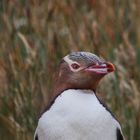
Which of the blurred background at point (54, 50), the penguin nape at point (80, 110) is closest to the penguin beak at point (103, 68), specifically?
the penguin nape at point (80, 110)

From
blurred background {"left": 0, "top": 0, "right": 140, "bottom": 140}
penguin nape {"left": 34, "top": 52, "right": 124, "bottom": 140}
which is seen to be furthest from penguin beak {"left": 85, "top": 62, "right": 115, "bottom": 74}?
blurred background {"left": 0, "top": 0, "right": 140, "bottom": 140}

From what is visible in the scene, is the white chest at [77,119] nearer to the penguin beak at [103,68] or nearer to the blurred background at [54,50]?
the penguin beak at [103,68]

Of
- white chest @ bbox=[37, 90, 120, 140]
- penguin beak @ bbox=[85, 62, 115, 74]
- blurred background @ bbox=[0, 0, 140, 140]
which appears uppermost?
penguin beak @ bbox=[85, 62, 115, 74]

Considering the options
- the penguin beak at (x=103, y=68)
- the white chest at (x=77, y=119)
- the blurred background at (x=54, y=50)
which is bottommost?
the blurred background at (x=54, y=50)

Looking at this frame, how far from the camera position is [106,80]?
5371mm

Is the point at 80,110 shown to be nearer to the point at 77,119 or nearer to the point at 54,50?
the point at 77,119

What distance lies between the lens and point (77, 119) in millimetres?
3824

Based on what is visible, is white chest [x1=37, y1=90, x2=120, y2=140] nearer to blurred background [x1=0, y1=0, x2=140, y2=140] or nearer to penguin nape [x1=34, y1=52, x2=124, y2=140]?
penguin nape [x1=34, y1=52, x2=124, y2=140]

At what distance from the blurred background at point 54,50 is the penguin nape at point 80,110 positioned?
3.49 feet

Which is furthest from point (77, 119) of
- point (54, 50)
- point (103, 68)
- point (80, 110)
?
point (54, 50)

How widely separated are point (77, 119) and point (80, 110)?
40mm

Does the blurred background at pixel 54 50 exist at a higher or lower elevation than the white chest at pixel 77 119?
lower

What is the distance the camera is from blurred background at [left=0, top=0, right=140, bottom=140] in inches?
201

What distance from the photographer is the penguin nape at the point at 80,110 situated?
383cm
